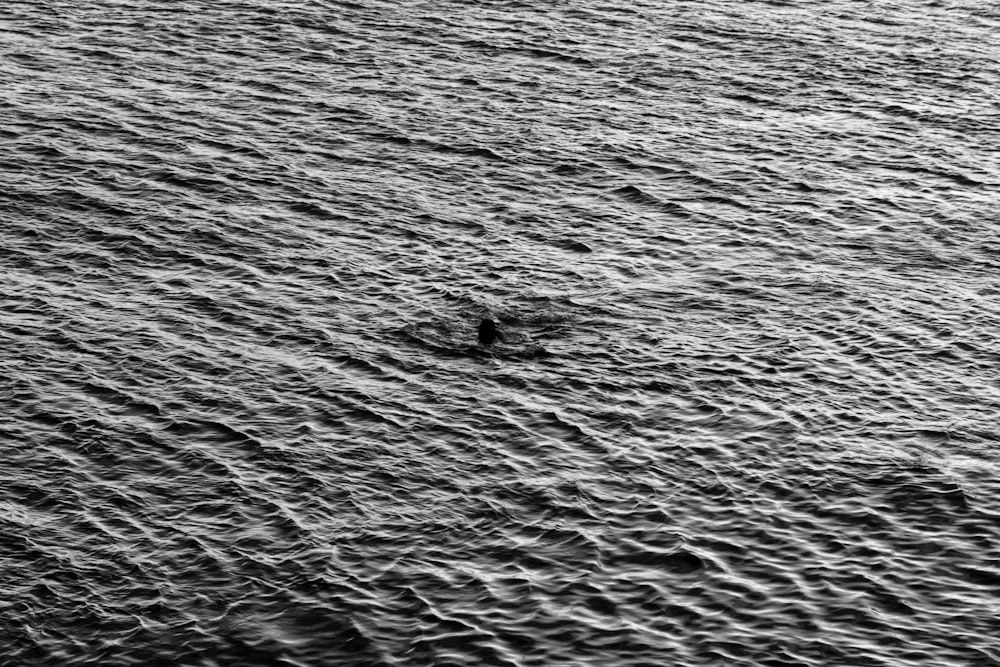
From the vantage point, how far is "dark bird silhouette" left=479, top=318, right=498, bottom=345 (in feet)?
198

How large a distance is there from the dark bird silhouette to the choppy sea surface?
1.15 meters

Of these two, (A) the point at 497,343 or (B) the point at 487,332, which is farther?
(A) the point at 497,343

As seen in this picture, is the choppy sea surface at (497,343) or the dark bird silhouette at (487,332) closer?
the choppy sea surface at (497,343)

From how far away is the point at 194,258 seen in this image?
6681 cm

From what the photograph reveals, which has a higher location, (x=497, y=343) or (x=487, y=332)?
(x=487, y=332)

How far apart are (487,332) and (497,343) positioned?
0.66 meters

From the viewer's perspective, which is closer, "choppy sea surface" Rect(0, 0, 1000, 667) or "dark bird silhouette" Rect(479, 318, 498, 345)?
"choppy sea surface" Rect(0, 0, 1000, 667)

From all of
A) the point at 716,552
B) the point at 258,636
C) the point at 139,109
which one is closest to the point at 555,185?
the point at 139,109

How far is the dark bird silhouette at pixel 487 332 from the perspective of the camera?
60406 mm

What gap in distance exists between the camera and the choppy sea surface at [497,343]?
45188 mm

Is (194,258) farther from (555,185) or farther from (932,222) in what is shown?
(932,222)

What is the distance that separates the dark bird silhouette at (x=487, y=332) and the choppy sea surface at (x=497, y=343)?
1.15 metres

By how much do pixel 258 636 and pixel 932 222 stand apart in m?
43.6

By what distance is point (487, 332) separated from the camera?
60.4m
